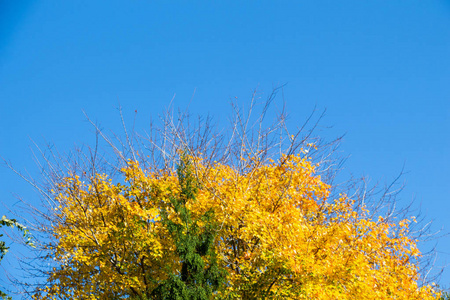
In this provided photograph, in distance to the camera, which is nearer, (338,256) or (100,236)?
(338,256)

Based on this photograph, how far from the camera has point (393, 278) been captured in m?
13.2

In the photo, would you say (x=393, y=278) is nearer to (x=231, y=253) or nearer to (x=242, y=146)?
(x=231, y=253)

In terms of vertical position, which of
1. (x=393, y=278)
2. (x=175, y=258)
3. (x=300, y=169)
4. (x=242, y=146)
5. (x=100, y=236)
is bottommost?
(x=393, y=278)

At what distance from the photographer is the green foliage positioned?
12.2m

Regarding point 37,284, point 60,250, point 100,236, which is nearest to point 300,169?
point 100,236

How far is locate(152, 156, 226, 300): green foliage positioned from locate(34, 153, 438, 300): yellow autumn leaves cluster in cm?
31

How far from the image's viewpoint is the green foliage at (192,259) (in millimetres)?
12203

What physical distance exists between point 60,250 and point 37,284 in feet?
5.79

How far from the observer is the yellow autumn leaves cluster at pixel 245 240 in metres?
12.1

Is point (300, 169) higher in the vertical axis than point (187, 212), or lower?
higher

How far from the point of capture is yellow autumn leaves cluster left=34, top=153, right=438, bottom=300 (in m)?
12.1

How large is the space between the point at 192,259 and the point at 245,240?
1.87 meters

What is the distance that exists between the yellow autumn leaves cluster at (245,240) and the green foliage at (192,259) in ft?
1.03

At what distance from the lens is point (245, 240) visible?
44.8ft
